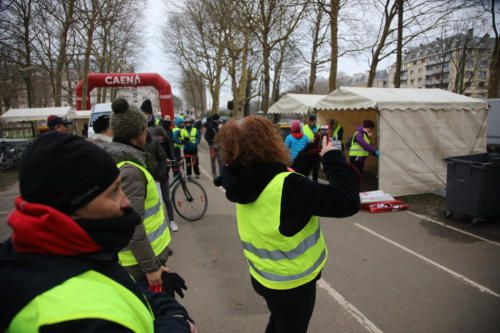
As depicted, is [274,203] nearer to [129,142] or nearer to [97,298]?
[97,298]

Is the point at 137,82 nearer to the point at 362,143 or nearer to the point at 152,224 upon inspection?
the point at 362,143

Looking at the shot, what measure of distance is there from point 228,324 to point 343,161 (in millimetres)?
2060

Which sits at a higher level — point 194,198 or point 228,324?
point 194,198

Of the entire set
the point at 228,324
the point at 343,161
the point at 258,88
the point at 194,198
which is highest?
the point at 258,88

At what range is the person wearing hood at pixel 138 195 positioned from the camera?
1861 mm

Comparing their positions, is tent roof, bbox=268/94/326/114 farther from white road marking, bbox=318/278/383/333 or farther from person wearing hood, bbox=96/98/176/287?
person wearing hood, bbox=96/98/176/287

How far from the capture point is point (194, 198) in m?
5.88

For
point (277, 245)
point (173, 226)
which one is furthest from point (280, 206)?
point (173, 226)

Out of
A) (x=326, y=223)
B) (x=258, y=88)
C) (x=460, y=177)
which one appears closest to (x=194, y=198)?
(x=326, y=223)

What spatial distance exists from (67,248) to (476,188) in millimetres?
6229

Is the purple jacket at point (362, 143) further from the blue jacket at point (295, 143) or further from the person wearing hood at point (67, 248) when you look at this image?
the person wearing hood at point (67, 248)

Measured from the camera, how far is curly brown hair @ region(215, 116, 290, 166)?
5.32 feet

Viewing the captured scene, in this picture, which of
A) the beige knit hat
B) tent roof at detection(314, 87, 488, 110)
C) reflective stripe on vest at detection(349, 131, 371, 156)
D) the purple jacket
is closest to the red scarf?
the beige knit hat

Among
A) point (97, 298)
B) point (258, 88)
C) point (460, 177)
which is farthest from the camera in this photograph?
point (258, 88)
